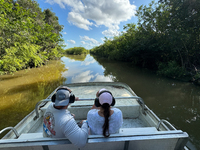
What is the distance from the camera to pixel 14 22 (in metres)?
7.91

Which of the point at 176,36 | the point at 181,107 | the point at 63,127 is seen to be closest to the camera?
the point at 63,127

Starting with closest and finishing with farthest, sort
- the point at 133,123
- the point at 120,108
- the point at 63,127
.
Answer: the point at 63,127 < the point at 133,123 < the point at 120,108

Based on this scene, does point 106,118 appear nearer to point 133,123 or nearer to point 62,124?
point 62,124

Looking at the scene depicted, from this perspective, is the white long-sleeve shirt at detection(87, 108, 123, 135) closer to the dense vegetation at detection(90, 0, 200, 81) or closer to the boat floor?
the boat floor

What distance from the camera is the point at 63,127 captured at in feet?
3.90

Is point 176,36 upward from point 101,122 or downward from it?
upward

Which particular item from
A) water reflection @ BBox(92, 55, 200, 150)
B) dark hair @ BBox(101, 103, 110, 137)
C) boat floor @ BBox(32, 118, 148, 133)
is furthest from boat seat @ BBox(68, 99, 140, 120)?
water reflection @ BBox(92, 55, 200, 150)

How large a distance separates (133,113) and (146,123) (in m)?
0.44

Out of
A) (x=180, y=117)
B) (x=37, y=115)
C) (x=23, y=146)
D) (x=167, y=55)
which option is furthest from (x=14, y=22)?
(x=167, y=55)

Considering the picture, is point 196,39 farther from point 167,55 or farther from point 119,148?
point 119,148

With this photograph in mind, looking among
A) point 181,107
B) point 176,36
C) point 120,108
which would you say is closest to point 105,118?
point 120,108

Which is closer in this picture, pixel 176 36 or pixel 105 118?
pixel 105 118

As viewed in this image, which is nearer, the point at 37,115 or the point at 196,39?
the point at 37,115

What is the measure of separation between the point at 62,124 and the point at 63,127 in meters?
0.03
